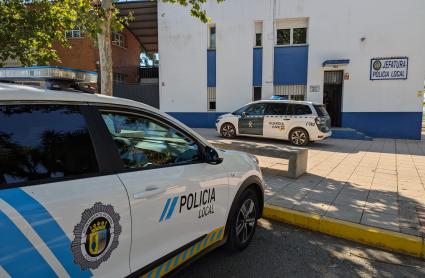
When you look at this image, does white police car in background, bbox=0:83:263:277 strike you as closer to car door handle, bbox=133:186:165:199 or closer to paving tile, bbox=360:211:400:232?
car door handle, bbox=133:186:165:199

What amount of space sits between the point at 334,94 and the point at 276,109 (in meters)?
5.67

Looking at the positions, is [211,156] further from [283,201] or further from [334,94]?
[334,94]

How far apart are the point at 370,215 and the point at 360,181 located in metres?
2.23

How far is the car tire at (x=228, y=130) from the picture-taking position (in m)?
13.4

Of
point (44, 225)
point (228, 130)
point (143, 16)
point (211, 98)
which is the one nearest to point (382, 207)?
point (44, 225)

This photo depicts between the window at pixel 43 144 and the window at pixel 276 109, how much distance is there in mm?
10845

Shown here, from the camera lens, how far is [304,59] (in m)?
16.3

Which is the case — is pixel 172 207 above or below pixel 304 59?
below

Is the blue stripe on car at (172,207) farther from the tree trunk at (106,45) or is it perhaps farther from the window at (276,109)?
the window at (276,109)

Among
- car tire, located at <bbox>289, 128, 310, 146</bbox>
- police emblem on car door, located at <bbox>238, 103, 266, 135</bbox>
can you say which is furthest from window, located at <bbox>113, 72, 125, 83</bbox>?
car tire, located at <bbox>289, 128, 310, 146</bbox>

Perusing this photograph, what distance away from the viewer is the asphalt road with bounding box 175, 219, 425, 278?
127 inches

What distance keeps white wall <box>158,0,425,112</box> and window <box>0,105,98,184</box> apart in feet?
51.0

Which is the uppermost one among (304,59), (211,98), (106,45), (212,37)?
(212,37)

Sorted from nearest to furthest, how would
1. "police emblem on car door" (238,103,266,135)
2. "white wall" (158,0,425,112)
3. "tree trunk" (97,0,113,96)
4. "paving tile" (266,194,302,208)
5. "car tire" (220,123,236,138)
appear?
"paving tile" (266,194,302,208)
"tree trunk" (97,0,113,96)
"police emblem on car door" (238,103,266,135)
"car tire" (220,123,236,138)
"white wall" (158,0,425,112)
